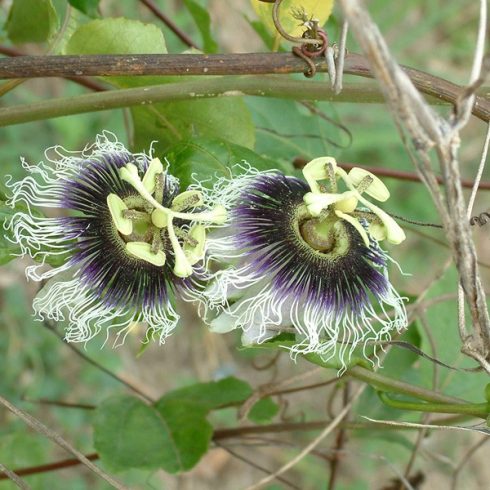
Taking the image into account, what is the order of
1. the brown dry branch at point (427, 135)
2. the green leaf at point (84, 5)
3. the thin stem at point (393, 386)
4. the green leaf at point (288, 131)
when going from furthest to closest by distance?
the green leaf at point (288, 131), the green leaf at point (84, 5), the thin stem at point (393, 386), the brown dry branch at point (427, 135)

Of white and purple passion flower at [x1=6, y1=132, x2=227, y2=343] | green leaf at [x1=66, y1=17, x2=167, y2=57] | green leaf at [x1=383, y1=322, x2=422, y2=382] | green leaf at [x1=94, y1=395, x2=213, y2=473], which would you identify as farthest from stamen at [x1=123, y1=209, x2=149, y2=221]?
green leaf at [x1=383, y1=322, x2=422, y2=382]

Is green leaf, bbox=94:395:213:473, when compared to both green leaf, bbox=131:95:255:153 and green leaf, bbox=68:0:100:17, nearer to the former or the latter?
green leaf, bbox=131:95:255:153

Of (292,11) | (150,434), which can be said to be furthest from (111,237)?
(150,434)

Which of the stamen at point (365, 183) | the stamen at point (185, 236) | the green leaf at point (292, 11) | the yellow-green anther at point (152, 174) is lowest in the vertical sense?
the stamen at point (185, 236)

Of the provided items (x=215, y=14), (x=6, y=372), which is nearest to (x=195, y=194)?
(x=6, y=372)

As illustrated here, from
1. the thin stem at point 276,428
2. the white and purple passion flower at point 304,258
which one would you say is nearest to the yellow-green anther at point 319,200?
the white and purple passion flower at point 304,258

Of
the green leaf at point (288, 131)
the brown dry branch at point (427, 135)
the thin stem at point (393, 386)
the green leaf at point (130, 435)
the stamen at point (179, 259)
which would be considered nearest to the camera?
the brown dry branch at point (427, 135)

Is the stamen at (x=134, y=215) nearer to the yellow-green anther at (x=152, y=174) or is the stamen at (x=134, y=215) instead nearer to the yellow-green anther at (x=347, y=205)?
the yellow-green anther at (x=152, y=174)
